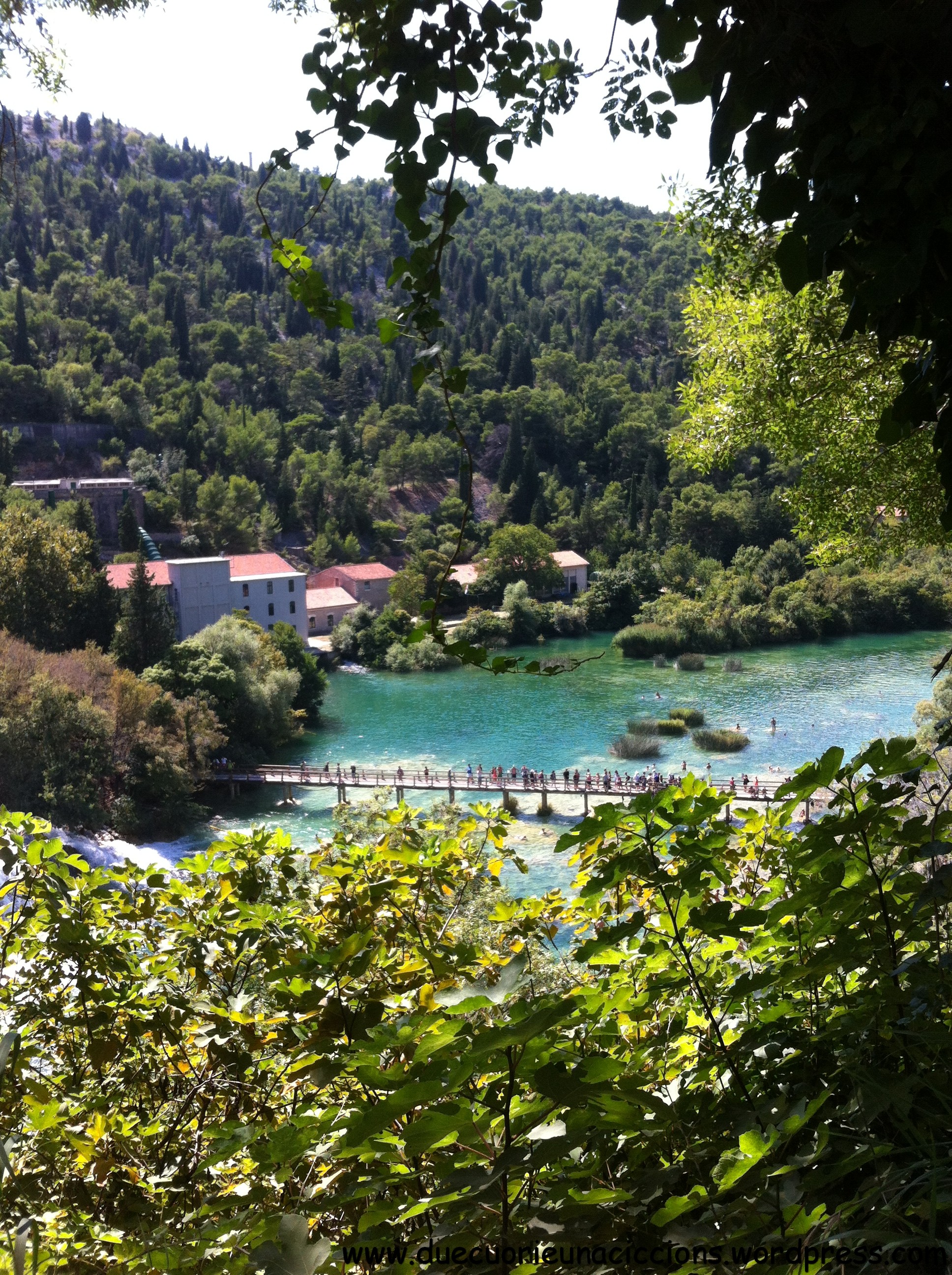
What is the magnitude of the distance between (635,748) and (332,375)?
48.2 meters

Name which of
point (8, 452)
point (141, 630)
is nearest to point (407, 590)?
point (141, 630)

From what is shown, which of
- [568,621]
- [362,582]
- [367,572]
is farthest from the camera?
[367,572]

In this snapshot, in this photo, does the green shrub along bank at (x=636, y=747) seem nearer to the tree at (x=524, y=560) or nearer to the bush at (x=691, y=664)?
the bush at (x=691, y=664)

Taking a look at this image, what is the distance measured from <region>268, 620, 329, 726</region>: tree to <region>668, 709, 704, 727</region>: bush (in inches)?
343

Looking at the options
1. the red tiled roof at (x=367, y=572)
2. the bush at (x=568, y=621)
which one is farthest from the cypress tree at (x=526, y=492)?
the bush at (x=568, y=621)

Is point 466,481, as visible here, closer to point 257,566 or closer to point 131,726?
point 131,726

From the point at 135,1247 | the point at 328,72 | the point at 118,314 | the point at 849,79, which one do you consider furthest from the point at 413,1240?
the point at 118,314

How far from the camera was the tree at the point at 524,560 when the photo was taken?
3700cm

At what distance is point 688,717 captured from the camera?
76.1 feet

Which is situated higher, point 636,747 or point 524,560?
point 524,560

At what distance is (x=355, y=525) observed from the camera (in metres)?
45.9

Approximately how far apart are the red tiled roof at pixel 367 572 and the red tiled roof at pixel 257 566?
16.1 feet

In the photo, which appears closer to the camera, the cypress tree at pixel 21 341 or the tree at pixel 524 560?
the tree at pixel 524 560

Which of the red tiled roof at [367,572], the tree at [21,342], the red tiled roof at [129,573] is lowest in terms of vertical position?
the red tiled roof at [367,572]
